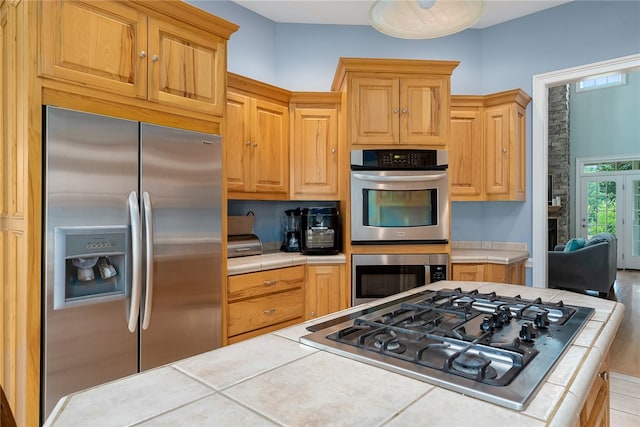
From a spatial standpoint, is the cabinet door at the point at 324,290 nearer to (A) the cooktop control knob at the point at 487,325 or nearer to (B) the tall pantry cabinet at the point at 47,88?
(B) the tall pantry cabinet at the point at 47,88

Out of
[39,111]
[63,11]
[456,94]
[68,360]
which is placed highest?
[456,94]

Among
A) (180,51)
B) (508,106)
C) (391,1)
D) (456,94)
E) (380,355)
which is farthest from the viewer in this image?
(456,94)

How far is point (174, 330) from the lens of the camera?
2139mm

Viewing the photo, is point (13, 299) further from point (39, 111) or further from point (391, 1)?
point (391, 1)

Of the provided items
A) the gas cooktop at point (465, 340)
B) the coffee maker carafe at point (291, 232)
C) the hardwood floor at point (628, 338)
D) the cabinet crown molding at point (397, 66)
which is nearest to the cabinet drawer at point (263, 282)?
the coffee maker carafe at point (291, 232)

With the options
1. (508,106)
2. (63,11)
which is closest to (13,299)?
(63,11)

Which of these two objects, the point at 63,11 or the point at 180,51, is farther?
the point at 180,51

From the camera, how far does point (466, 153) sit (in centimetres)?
356

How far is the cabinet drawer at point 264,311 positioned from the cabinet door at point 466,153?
174 cm

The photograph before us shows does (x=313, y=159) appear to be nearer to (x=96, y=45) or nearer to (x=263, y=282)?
(x=263, y=282)

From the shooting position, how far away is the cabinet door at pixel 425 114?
303cm

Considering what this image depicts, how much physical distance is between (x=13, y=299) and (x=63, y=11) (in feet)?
4.22

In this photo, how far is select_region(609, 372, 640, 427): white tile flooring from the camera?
2.29 m

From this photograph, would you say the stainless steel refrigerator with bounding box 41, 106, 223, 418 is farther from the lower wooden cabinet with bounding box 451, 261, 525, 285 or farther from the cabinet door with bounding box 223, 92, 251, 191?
the lower wooden cabinet with bounding box 451, 261, 525, 285
